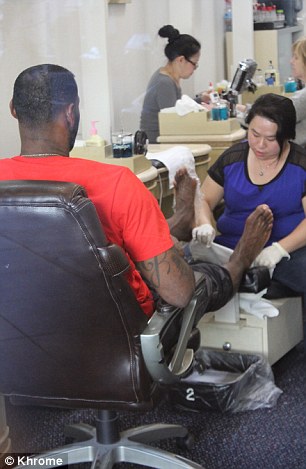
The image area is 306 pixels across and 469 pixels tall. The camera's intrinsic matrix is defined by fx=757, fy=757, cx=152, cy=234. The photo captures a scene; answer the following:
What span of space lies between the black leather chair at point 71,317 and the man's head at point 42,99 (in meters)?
0.23

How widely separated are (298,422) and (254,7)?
3780 millimetres

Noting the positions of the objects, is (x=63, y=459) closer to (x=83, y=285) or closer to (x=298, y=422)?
(x=83, y=285)

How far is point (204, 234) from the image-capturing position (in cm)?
278

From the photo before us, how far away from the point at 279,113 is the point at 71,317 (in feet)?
4.52

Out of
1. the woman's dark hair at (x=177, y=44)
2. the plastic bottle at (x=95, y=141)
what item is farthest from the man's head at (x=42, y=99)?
the woman's dark hair at (x=177, y=44)

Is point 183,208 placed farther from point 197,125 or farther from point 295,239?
point 197,125

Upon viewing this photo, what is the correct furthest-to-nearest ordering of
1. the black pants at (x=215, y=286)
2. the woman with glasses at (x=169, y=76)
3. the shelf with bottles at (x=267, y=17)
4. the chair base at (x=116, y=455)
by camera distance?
the shelf with bottles at (x=267, y=17) → the woman with glasses at (x=169, y=76) → the black pants at (x=215, y=286) → the chair base at (x=116, y=455)

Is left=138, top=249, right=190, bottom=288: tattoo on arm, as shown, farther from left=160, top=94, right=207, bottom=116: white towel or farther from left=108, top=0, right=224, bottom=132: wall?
left=160, top=94, right=207, bottom=116: white towel

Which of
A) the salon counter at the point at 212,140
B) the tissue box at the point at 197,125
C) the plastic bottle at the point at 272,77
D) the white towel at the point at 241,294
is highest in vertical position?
the plastic bottle at the point at 272,77

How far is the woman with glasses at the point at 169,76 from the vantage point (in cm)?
429

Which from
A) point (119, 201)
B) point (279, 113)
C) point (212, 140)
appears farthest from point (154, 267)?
point (212, 140)

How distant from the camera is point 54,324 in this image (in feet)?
5.77

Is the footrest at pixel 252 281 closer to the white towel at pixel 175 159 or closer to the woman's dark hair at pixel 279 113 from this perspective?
the woman's dark hair at pixel 279 113

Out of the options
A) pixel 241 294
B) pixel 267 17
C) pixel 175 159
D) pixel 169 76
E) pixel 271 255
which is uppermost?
pixel 267 17
